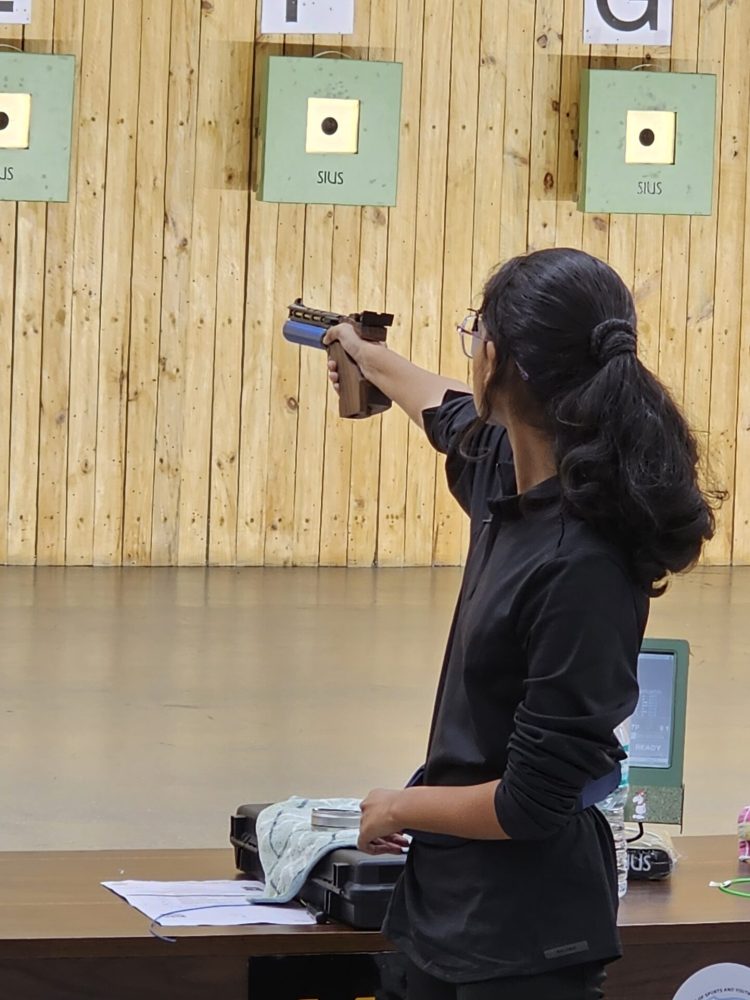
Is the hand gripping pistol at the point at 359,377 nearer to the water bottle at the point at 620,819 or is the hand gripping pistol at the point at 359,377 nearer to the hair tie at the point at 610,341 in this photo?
the water bottle at the point at 620,819

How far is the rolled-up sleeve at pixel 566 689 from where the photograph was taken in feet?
4.66

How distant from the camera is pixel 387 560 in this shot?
7.50 m

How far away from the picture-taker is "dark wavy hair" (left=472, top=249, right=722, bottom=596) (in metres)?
1.45

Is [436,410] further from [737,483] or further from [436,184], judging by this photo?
[737,483]

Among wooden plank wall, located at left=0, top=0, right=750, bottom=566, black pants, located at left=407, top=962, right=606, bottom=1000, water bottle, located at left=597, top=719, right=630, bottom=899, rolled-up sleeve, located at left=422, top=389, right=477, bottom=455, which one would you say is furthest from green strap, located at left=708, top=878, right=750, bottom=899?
wooden plank wall, located at left=0, top=0, right=750, bottom=566

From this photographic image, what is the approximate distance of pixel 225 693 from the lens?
4.89 meters

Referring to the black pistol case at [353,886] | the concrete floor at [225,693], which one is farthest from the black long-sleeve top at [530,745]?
the concrete floor at [225,693]

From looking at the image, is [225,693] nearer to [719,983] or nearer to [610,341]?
[719,983]

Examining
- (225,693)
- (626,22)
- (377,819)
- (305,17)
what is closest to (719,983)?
(377,819)

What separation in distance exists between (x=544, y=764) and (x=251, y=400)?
5944 mm

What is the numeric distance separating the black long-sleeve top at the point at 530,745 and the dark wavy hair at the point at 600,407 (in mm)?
38

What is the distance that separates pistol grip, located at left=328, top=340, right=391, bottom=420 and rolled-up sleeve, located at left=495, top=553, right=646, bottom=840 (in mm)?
899

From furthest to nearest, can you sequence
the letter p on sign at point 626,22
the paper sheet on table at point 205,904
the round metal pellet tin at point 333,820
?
the letter p on sign at point 626,22, the round metal pellet tin at point 333,820, the paper sheet on table at point 205,904

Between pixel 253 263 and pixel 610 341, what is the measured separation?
5.86m
